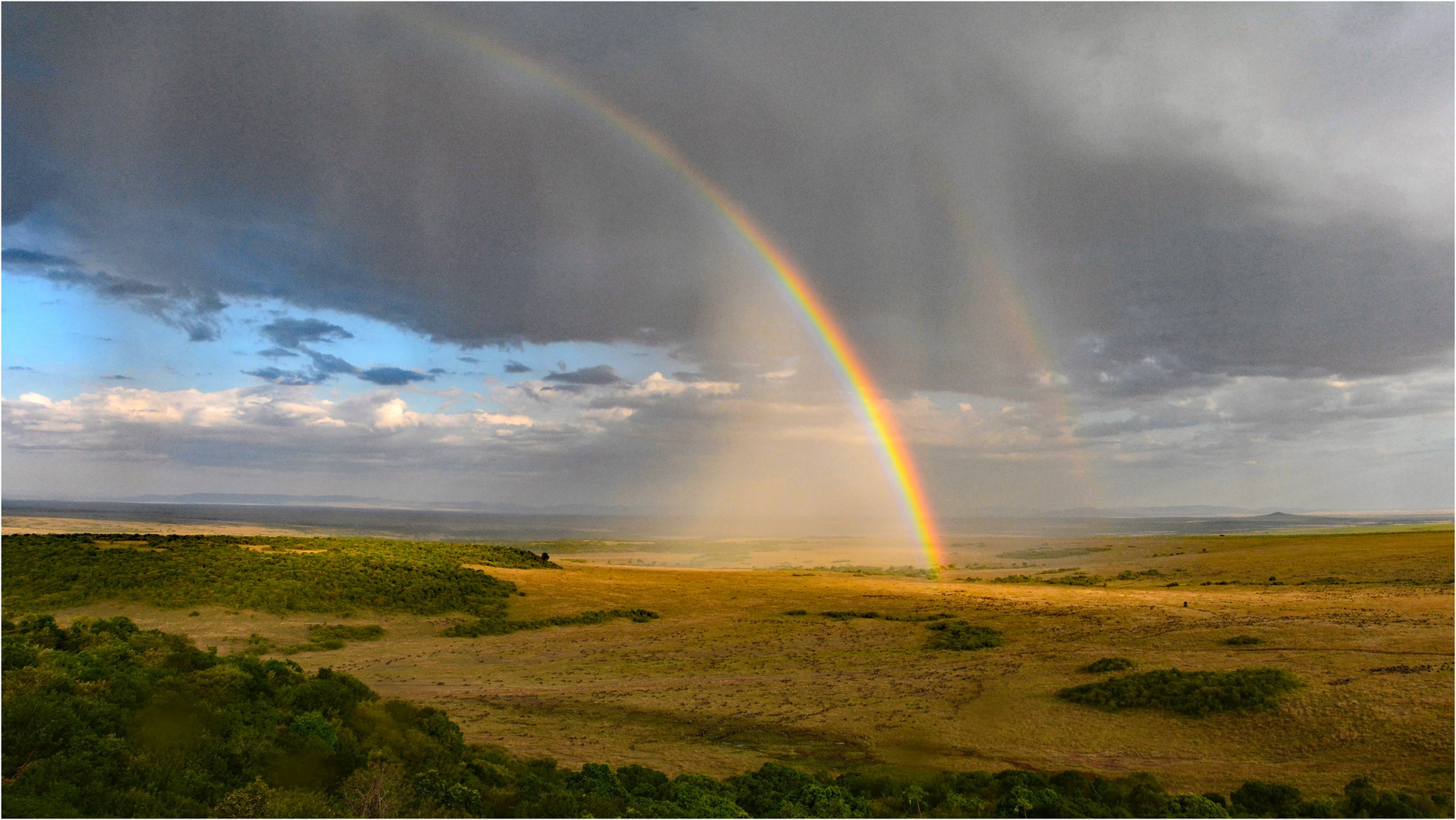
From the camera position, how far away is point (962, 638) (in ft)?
115

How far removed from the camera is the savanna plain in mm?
18094

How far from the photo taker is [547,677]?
28547mm

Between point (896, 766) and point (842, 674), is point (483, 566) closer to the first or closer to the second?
point (842, 674)

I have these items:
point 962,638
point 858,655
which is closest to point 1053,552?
point 962,638

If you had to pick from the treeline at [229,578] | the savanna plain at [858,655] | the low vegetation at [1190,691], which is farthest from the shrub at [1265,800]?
the treeline at [229,578]

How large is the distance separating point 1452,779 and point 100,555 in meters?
62.0

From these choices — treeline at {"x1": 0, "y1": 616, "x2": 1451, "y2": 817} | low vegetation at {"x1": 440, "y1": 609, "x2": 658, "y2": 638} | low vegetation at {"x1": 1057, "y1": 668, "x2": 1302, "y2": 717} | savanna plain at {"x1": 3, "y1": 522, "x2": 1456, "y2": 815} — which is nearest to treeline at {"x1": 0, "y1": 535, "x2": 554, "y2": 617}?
savanna plain at {"x1": 3, "y1": 522, "x2": 1456, "y2": 815}

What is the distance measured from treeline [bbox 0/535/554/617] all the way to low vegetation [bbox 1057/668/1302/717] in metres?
33.9

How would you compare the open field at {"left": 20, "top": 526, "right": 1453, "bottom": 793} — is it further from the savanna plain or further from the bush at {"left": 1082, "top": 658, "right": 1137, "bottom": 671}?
the bush at {"left": 1082, "top": 658, "right": 1137, "bottom": 671}

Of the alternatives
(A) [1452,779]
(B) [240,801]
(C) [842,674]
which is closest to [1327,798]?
(A) [1452,779]

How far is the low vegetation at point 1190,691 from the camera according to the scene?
20.8 m

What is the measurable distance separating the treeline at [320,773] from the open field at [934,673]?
255 centimetres

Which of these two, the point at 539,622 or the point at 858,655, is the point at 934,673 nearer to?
the point at 858,655

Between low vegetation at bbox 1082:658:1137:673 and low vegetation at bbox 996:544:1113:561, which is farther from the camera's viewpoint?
low vegetation at bbox 996:544:1113:561
